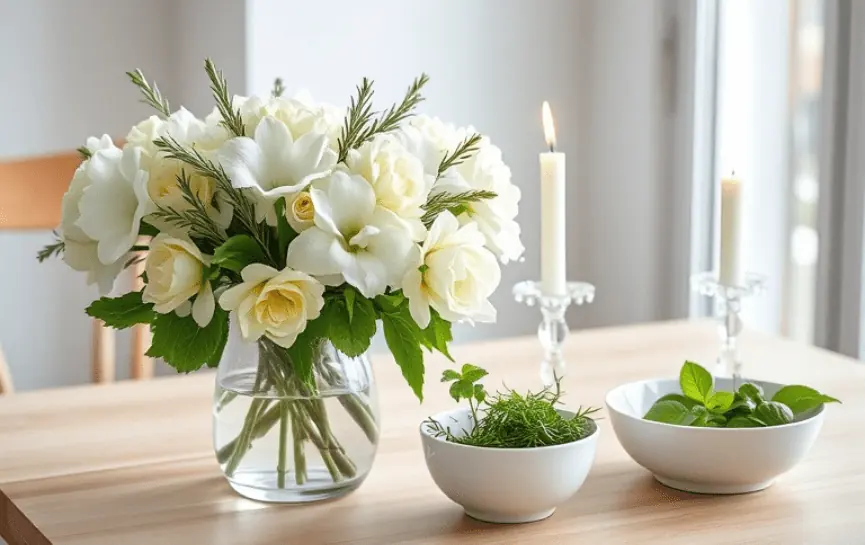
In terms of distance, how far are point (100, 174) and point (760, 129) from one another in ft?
6.23

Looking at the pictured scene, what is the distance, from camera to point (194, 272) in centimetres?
93

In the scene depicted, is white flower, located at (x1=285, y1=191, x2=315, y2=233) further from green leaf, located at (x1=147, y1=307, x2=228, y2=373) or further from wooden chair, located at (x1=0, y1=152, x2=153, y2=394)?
wooden chair, located at (x1=0, y1=152, x2=153, y2=394)

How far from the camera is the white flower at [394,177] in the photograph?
36.6 inches

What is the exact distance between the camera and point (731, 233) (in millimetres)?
1265

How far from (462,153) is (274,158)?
0.16 meters

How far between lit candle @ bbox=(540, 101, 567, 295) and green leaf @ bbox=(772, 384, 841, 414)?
249mm

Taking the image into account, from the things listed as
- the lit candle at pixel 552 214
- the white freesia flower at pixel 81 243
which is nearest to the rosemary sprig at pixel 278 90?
the white freesia flower at pixel 81 243

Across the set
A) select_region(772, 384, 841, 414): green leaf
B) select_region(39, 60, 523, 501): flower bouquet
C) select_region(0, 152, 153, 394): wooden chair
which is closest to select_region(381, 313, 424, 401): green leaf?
select_region(39, 60, 523, 501): flower bouquet

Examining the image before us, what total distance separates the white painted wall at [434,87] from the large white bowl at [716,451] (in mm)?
1857

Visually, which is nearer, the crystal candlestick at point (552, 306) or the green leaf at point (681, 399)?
the green leaf at point (681, 399)

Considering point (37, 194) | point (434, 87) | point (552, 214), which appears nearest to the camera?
point (552, 214)

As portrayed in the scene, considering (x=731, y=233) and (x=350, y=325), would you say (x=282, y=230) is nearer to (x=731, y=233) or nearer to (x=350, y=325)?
(x=350, y=325)

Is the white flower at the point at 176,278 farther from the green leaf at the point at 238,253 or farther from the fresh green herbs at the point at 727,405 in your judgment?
the fresh green herbs at the point at 727,405

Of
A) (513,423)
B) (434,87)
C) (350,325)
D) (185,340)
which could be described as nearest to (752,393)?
(513,423)
